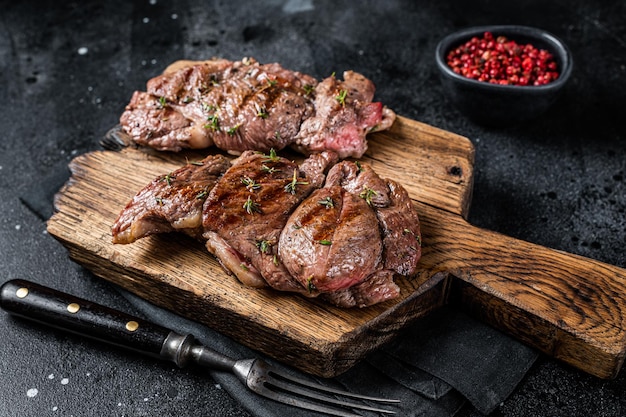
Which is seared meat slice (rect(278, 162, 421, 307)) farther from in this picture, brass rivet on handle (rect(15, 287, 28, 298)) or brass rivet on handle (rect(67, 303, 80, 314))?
brass rivet on handle (rect(15, 287, 28, 298))

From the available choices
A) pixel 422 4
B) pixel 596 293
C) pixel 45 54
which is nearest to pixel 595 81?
pixel 422 4

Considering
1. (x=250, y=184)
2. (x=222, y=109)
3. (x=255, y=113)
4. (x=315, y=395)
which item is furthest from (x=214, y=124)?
(x=315, y=395)

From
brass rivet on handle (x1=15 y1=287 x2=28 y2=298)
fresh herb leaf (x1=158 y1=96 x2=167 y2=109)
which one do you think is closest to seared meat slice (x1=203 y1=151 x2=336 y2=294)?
fresh herb leaf (x1=158 y1=96 x2=167 y2=109)

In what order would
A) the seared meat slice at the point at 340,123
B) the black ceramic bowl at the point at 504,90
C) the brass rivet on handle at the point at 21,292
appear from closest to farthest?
the brass rivet on handle at the point at 21,292 < the seared meat slice at the point at 340,123 < the black ceramic bowl at the point at 504,90

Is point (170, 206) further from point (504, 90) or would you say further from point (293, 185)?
point (504, 90)

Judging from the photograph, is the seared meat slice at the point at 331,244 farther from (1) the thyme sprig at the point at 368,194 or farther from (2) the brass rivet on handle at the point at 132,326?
(2) the brass rivet on handle at the point at 132,326

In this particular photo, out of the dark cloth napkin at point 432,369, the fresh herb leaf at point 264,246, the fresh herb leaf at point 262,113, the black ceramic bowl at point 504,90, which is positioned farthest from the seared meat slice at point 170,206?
the black ceramic bowl at point 504,90

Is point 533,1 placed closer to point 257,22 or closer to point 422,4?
point 422,4
